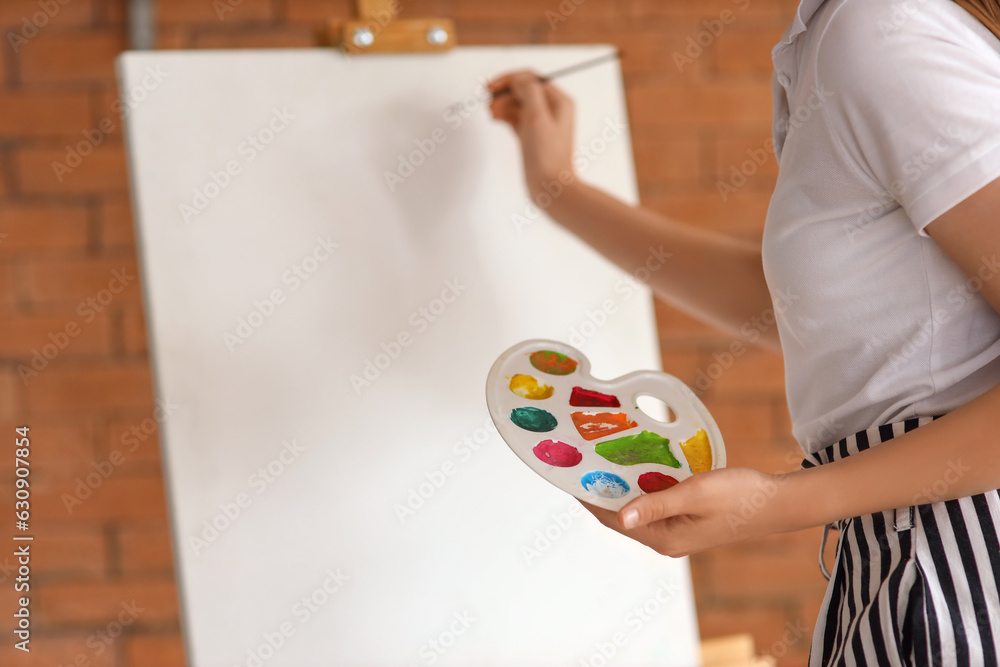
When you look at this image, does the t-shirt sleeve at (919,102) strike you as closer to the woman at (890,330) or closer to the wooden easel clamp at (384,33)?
the woman at (890,330)

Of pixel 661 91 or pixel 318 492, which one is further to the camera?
pixel 661 91

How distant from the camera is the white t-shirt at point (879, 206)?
459 mm

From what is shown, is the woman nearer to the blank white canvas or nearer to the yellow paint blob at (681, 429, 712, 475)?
the yellow paint blob at (681, 429, 712, 475)

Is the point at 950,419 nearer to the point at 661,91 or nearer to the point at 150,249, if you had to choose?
the point at 150,249

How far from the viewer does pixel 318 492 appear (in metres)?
0.85

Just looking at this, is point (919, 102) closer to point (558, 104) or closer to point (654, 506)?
point (654, 506)

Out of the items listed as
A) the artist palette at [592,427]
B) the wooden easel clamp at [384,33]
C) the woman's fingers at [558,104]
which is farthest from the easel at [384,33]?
the artist palette at [592,427]

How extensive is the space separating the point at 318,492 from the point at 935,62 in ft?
2.09

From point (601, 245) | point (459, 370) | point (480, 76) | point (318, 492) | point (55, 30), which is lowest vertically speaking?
point (318, 492)

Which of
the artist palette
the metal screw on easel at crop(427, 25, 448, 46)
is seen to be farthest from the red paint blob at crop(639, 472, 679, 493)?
the metal screw on easel at crop(427, 25, 448, 46)

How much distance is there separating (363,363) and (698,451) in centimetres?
37

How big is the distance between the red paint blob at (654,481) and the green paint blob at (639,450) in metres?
0.02

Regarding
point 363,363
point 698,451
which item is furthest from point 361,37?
point 698,451

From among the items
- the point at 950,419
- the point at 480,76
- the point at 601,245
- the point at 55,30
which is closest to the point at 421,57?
the point at 480,76
